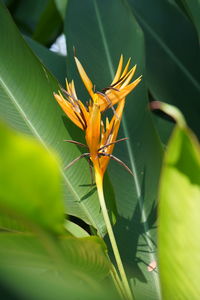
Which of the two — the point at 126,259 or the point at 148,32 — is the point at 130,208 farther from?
the point at 148,32

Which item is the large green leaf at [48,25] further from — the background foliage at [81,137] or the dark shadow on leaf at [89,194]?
the dark shadow on leaf at [89,194]

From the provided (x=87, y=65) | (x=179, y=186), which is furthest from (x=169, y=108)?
(x=87, y=65)

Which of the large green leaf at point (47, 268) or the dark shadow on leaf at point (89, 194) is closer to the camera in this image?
the large green leaf at point (47, 268)

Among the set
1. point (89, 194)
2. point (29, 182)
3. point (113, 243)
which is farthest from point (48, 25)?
point (29, 182)

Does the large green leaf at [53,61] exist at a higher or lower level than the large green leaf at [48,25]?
lower

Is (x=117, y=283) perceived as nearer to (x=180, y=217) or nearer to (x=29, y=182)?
(x=180, y=217)

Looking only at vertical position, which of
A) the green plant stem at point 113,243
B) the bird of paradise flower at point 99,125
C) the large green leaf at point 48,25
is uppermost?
the large green leaf at point 48,25

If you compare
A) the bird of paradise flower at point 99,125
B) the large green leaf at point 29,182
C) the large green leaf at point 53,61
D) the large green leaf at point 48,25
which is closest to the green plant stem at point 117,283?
the bird of paradise flower at point 99,125
